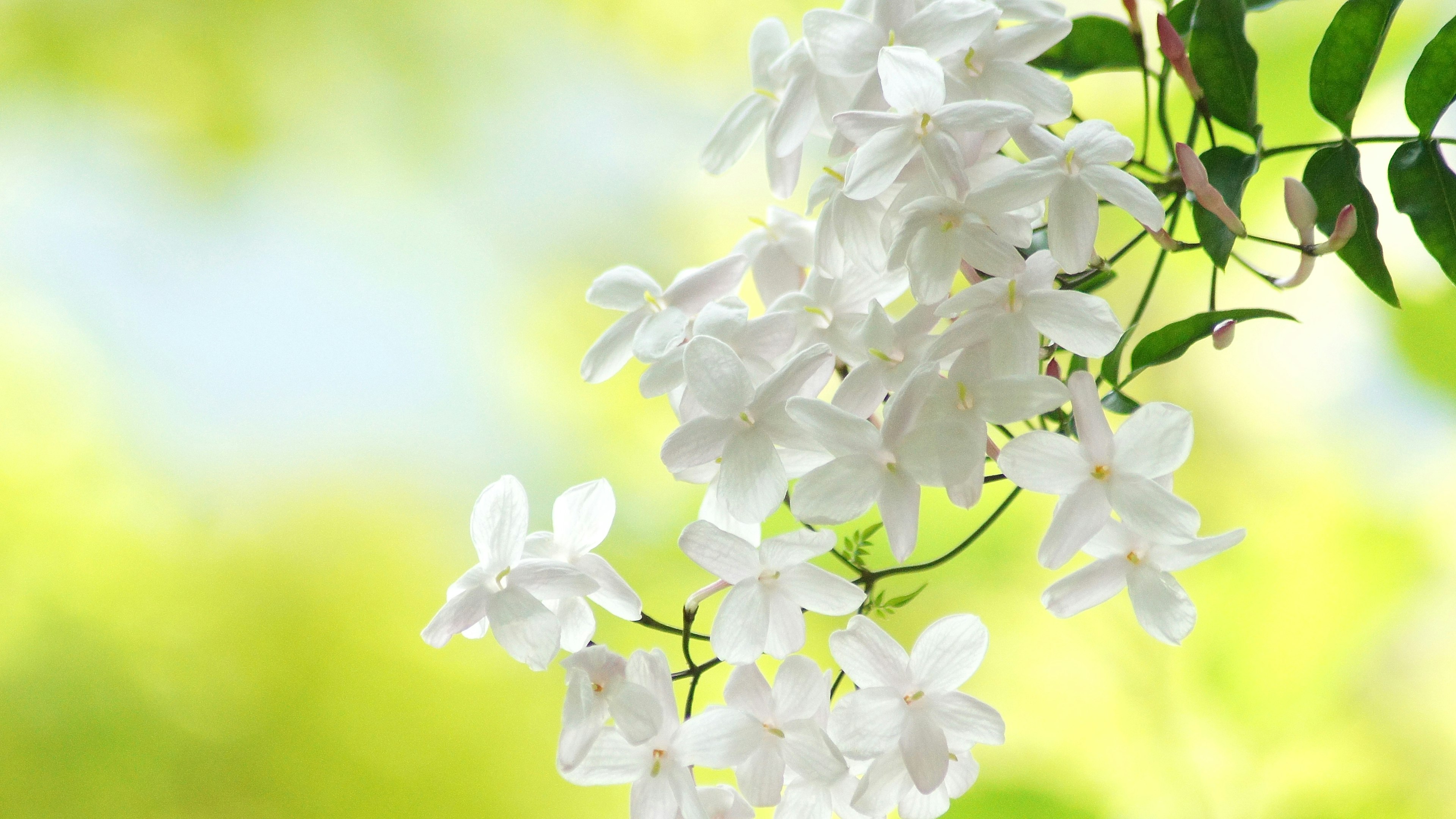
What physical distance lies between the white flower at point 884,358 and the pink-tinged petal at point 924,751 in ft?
0.41

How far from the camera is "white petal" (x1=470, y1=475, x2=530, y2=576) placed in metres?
0.42

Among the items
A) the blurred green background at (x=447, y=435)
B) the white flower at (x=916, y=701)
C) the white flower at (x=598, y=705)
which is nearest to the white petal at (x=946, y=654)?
the white flower at (x=916, y=701)

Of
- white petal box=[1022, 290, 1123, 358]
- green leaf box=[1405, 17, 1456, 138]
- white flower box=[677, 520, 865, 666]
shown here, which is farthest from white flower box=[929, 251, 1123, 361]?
green leaf box=[1405, 17, 1456, 138]

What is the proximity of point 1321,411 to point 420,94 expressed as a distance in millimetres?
1244

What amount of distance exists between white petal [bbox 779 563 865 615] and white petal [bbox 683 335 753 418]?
0.07 metres

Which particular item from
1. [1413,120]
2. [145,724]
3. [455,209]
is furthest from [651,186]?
[1413,120]

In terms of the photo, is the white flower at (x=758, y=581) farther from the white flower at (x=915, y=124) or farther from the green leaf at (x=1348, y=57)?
the green leaf at (x=1348, y=57)

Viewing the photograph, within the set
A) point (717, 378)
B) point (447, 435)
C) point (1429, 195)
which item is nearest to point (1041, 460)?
point (717, 378)

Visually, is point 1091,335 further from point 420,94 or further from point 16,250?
point 16,250

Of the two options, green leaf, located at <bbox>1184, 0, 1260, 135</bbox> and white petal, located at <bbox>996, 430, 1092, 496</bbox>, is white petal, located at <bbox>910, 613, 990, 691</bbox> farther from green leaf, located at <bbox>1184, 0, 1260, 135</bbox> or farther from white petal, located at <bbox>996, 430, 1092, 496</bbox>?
green leaf, located at <bbox>1184, 0, 1260, 135</bbox>

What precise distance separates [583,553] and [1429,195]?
0.42 metres

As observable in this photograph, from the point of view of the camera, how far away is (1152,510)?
382 millimetres

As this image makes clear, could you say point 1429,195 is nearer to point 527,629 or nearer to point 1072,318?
point 1072,318

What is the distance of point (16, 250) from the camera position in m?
1.28
